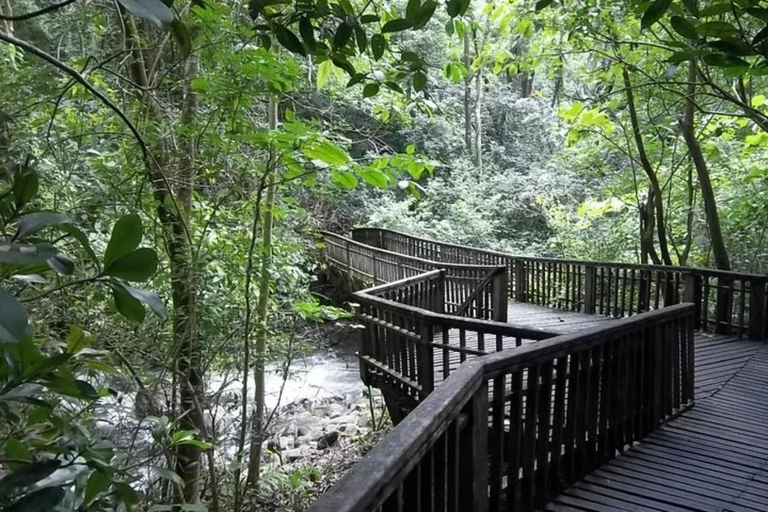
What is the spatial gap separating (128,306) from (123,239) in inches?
5.8

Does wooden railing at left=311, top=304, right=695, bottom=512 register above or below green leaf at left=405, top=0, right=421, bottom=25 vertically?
below

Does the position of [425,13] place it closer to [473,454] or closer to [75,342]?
[75,342]

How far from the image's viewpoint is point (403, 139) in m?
20.4

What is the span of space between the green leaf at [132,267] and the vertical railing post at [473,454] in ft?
5.31

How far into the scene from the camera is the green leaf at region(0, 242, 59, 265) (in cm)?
72

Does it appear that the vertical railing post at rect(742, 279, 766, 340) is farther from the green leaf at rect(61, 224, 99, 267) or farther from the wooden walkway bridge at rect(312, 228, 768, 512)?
the green leaf at rect(61, 224, 99, 267)

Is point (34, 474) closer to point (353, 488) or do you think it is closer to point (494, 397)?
point (353, 488)

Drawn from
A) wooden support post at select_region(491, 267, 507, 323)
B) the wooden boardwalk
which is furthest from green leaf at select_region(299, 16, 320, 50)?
wooden support post at select_region(491, 267, 507, 323)

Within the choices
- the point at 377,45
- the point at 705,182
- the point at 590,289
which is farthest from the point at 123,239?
the point at 590,289

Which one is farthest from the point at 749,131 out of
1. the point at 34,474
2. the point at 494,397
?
the point at 34,474

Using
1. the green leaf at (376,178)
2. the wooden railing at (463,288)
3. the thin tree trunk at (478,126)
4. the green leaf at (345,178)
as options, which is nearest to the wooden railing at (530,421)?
the green leaf at (376,178)

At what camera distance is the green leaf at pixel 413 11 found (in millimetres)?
1553

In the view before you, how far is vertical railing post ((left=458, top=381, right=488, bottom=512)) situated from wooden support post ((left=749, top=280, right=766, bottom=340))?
576 cm

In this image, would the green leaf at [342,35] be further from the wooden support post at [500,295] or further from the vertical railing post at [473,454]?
the wooden support post at [500,295]
